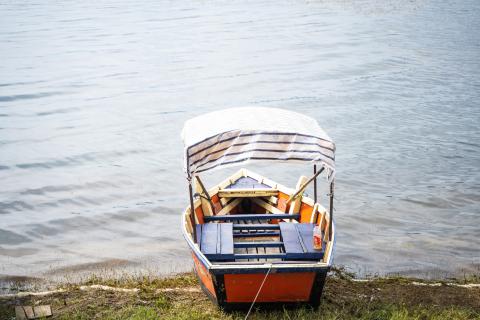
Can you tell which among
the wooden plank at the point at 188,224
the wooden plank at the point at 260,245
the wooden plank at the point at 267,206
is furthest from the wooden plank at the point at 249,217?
the wooden plank at the point at 260,245

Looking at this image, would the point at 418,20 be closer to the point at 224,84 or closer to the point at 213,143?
the point at 224,84

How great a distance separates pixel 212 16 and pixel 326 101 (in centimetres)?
3015

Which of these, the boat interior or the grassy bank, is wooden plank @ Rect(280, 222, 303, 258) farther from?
the grassy bank

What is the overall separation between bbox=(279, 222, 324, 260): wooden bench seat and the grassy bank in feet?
3.00

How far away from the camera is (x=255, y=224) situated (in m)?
11.8

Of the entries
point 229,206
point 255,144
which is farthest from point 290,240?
point 229,206

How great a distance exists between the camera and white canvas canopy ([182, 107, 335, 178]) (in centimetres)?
1032

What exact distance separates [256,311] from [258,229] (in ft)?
7.57

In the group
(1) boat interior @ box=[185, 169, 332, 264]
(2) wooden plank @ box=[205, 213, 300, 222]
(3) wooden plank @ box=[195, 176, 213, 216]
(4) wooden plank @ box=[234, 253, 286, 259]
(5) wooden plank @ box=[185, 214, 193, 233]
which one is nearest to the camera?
(4) wooden plank @ box=[234, 253, 286, 259]

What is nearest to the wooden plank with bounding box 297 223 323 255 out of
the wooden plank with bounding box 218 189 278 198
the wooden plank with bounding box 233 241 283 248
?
the wooden plank with bounding box 233 241 283 248

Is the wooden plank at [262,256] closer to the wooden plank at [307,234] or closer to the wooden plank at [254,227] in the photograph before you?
the wooden plank at [307,234]

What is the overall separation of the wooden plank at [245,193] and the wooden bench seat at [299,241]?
232 cm

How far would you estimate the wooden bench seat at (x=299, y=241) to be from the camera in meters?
10.3

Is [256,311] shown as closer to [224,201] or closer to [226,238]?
[226,238]
